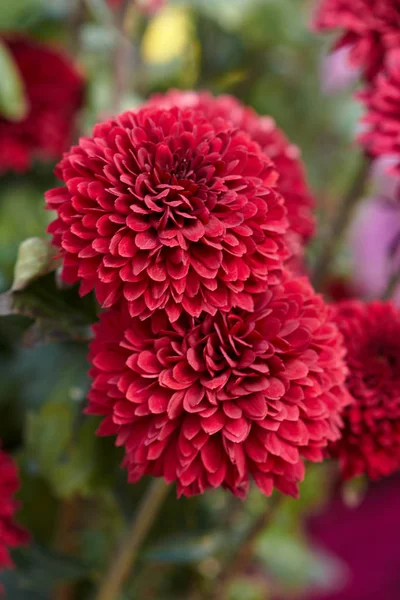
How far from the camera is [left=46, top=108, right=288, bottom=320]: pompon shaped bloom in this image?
0.75 ft

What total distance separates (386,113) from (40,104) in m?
0.28

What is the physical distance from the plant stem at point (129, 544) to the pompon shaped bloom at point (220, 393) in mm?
89

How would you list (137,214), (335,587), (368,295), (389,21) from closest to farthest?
(137,214) → (389,21) → (368,295) → (335,587)

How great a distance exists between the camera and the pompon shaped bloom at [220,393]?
0.23m

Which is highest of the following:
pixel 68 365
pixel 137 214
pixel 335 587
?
pixel 137 214

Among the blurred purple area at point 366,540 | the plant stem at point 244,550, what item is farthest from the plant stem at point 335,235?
the blurred purple area at point 366,540

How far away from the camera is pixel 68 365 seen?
1.34 ft

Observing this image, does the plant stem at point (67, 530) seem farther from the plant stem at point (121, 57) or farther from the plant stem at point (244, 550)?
the plant stem at point (121, 57)

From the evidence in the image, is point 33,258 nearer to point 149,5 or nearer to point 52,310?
point 52,310

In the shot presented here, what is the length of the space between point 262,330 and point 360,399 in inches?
2.7

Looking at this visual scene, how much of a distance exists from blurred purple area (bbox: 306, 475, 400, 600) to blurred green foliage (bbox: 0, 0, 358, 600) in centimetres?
11

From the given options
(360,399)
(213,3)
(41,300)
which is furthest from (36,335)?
(213,3)

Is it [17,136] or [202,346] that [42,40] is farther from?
[202,346]

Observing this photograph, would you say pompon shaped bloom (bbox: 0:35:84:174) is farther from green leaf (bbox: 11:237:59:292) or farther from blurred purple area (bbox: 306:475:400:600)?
blurred purple area (bbox: 306:475:400:600)
